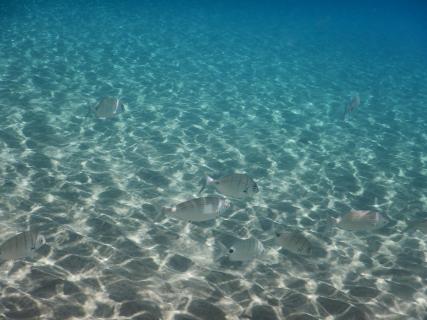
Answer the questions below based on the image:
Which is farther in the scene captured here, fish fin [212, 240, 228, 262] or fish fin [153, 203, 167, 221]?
fish fin [153, 203, 167, 221]

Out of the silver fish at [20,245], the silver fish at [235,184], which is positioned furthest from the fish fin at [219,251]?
the silver fish at [20,245]

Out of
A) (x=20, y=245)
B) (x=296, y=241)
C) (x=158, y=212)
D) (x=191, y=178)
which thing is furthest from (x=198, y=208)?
(x=191, y=178)

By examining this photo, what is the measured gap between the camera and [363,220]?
7625 mm

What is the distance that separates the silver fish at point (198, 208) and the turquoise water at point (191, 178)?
149 cm

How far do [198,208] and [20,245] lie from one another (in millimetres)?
2899

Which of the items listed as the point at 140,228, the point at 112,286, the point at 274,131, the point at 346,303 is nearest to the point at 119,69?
the point at 274,131

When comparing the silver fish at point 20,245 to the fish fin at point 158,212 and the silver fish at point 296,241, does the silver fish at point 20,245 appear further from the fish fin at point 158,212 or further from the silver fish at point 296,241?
the silver fish at point 296,241

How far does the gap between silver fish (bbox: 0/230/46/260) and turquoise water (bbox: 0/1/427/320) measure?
0.83m

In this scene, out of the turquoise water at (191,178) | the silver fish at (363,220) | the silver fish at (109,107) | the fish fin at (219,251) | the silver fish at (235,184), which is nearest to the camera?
the turquoise water at (191,178)

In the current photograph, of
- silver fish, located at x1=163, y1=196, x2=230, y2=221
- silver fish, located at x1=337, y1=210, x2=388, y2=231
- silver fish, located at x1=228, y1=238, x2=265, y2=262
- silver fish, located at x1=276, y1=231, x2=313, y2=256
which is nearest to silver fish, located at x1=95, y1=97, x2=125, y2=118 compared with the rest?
silver fish, located at x1=163, y1=196, x2=230, y2=221

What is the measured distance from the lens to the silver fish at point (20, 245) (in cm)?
589

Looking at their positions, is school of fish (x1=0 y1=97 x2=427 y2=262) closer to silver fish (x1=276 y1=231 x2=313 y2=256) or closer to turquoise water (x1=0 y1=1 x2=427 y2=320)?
silver fish (x1=276 y1=231 x2=313 y2=256)

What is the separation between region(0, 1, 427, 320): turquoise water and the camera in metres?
7.15

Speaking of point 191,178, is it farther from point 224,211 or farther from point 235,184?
point 224,211
